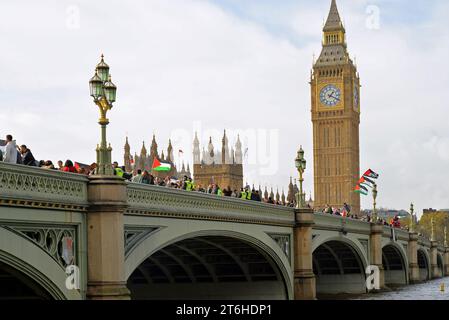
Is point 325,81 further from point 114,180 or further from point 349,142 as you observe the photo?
point 114,180

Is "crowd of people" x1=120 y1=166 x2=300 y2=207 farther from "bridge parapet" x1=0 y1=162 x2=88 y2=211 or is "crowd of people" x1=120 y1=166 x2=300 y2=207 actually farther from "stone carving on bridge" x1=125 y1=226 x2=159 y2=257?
"bridge parapet" x1=0 y1=162 x2=88 y2=211

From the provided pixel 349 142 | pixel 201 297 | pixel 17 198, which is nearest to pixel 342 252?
pixel 201 297

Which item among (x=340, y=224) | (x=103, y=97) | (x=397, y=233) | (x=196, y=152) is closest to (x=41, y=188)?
(x=103, y=97)

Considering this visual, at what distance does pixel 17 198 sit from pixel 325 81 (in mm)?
162070

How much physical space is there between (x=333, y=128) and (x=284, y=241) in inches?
5489

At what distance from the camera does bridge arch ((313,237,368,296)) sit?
208ft

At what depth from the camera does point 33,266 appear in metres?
21.7

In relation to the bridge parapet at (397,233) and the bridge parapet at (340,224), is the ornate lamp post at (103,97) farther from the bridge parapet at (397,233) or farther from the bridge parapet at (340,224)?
the bridge parapet at (397,233)

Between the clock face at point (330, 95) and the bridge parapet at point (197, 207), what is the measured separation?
137 metres

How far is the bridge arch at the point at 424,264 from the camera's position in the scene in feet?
329

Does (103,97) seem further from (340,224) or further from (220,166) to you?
(220,166)

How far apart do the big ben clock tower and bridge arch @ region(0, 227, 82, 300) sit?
515 feet

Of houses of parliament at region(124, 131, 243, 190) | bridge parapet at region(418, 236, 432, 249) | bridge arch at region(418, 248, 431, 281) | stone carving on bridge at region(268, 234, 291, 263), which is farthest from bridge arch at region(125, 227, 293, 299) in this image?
houses of parliament at region(124, 131, 243, 190)
